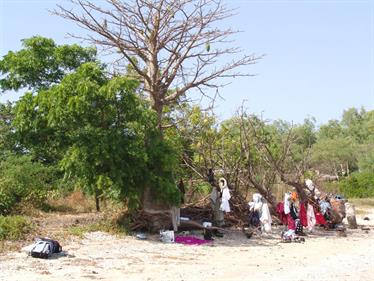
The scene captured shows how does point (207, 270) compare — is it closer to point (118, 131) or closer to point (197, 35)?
point (118, 131)

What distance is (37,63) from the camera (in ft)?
52.4

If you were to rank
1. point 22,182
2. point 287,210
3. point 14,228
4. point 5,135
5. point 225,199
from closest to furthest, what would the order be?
point 14,228 < point 225,199 < point 287,210 < point 22,182 < point 5,135

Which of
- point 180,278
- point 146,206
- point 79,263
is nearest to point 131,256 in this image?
point 79,263

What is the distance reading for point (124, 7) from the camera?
14.3 m

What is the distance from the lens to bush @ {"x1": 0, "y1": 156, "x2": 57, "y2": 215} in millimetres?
14609

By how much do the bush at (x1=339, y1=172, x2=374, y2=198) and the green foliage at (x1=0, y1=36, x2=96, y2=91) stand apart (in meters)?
25.5

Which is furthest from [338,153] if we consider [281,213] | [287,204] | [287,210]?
[287,210]

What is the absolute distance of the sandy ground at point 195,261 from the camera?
29.1ft

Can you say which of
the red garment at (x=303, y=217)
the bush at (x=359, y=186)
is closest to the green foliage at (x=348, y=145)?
the bush at (x=359, y=186)

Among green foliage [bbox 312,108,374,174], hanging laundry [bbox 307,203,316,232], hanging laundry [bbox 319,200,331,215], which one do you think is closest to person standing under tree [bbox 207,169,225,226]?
hanging laundry [bbox 307,203,316,232]

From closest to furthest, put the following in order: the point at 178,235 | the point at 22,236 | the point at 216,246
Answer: the point at 22,236, the point at 216,246, the point at 178,235

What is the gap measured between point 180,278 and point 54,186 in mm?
9150

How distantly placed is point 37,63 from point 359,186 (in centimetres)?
2763

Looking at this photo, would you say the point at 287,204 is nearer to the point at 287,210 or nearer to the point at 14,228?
the point at 287,210
